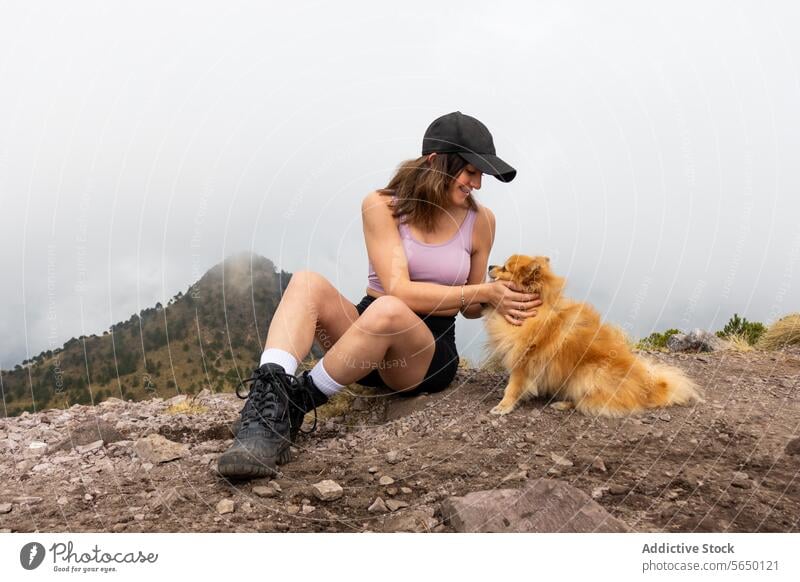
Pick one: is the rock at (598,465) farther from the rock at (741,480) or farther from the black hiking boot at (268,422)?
the black hiking boot at (268,422)

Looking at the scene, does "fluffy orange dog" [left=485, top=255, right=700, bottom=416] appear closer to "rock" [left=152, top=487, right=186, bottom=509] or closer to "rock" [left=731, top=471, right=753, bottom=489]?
"rock" [left=731, top=471, right=753, bottom=489]

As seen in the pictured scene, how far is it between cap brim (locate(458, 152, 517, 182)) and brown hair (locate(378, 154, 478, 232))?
0.12m

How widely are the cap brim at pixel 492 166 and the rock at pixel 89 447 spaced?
138 inches

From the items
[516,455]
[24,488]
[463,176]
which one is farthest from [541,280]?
[24,488]

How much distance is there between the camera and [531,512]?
2934mm

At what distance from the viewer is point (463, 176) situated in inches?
182

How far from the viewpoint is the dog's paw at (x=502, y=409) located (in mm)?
4695

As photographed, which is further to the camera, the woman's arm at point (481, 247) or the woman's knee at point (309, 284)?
the woman's arm at point (481, 247)

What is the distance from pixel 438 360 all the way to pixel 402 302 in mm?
854

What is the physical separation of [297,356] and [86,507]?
5.13 ft

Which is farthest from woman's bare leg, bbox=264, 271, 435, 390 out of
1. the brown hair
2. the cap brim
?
the cap brim

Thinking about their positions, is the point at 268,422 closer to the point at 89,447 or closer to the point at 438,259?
the point at 89,447

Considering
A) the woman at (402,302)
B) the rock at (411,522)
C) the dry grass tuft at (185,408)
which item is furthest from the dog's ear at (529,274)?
the dry grass tuft at (185,408)
